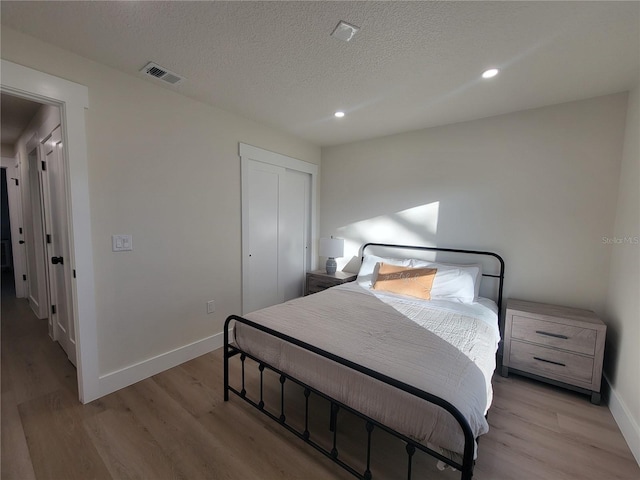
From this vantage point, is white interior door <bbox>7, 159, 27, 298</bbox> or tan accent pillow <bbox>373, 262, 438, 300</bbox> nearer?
tan accent pillow <bbox>373, 262, 438, 300</bbox>

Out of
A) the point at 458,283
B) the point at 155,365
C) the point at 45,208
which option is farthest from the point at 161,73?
the point at 458,283

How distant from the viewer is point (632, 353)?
6.13 feet

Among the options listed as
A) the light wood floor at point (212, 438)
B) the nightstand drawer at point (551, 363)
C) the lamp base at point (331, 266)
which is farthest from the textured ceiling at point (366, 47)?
the light wood floor at point (212, 438)

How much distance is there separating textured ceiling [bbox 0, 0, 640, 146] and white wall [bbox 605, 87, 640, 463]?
613 millimetres

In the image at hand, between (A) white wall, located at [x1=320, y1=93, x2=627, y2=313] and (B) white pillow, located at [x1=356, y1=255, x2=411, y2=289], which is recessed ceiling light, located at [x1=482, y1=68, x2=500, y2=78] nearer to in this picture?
(A) white wall, located at [x1=320, y1=93, x2=627, y2=313]

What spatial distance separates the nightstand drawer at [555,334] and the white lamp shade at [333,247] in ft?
6.73

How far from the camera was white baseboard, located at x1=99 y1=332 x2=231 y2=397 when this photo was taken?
218 cm

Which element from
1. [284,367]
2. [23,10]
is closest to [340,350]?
[284,367]

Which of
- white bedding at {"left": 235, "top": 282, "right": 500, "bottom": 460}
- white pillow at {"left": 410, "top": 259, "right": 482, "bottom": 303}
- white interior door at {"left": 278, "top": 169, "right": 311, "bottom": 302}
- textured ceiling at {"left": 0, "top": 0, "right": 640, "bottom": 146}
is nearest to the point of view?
white bedding at {"left": 235, "top": 282, "right": 500, "bottom": 460}

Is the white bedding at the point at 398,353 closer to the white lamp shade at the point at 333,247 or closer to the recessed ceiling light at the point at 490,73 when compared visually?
the white lamp shade at the point at 333,247

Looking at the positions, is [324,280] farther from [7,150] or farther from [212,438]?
Answer: [7,150]

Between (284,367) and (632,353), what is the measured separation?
7.80ft

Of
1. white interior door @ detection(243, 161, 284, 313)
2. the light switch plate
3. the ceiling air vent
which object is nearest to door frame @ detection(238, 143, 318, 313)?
white interior door @ detection(243, 161, 284, 313)

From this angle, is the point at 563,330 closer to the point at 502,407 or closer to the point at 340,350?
the point at 502,407
